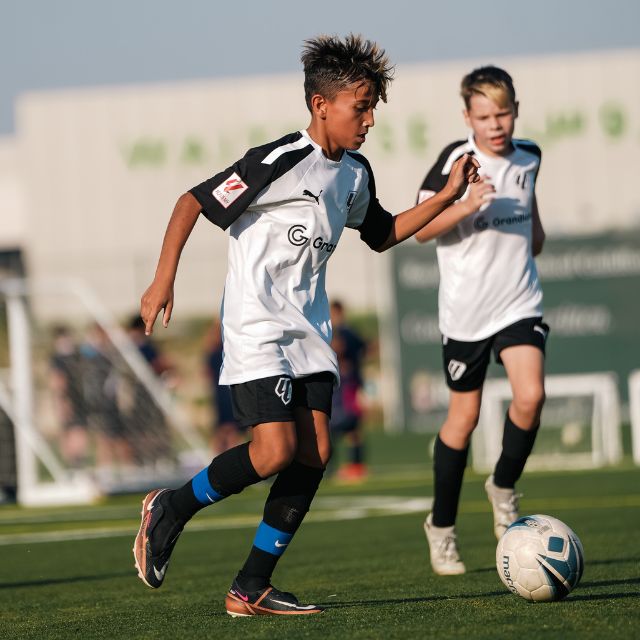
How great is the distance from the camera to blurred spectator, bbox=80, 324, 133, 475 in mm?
15469

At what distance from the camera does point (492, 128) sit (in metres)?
6.49

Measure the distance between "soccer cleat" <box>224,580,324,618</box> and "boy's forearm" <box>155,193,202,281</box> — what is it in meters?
1.17

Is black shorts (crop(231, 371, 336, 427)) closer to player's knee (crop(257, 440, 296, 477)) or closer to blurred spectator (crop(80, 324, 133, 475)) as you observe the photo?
player's knee (crop(257, 440, 296, 477))

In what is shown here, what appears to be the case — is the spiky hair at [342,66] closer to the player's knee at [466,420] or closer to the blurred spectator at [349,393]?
the player's knee at [466,420]

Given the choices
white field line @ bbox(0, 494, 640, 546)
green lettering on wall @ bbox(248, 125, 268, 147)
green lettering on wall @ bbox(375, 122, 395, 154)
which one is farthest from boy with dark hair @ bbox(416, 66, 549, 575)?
green lettering on wall @ bbox(248, 125, 268, 147)

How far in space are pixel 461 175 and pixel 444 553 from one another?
1.81 meters

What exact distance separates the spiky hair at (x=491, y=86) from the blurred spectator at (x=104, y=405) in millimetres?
9474

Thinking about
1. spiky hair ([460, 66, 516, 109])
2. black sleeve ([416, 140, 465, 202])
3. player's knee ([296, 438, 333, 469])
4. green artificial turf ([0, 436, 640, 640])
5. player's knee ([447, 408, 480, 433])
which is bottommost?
green artificial turf ([0, 436, 640, 640])

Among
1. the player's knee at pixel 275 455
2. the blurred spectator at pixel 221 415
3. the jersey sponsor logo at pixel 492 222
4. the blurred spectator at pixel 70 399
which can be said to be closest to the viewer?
the player's knee at pixel 275 455

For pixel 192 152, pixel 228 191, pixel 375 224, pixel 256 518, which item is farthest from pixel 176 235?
pixel 192 152

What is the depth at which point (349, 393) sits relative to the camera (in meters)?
15.9

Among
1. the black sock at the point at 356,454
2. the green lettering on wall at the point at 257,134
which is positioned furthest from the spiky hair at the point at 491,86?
the green lettering on wall at the point at 257,134

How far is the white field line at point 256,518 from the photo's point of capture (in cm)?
983

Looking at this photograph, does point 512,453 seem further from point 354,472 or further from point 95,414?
point 95,414
